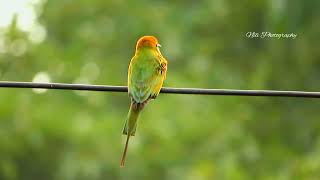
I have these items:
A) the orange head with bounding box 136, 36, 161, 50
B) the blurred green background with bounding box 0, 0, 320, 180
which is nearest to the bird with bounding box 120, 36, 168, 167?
the orange head with bounding box 136, 36, 161, 50

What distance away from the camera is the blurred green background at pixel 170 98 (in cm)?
1110

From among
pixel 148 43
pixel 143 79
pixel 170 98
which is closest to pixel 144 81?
pixel 143 79

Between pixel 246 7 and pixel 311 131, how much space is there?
2.41 metres

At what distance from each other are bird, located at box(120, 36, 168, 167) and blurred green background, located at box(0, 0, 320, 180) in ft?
15.0

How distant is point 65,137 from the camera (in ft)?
37.0

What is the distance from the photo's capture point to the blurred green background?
1110 cm

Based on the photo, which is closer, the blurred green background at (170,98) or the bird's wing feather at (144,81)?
the bird's wing feather at (144,81)

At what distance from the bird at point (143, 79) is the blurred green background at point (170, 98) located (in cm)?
458

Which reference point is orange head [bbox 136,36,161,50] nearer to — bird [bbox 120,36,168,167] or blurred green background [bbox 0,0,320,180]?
bird [bbox 120,36,168,167]

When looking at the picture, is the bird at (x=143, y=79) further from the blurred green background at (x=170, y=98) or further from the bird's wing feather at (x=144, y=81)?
the blurred green background at (x=170, y=98)

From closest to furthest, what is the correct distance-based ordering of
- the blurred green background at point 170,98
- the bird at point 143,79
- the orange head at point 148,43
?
1. the bird at point 143,79
2. the orange head at point 148,43
3. the blurred green background at point 170,98

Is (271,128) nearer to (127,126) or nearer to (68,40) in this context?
(68,40)

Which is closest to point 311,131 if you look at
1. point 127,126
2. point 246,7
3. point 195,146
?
point 195,146

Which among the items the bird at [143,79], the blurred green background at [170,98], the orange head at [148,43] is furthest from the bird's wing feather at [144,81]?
the blurred green background at [170,98]
